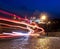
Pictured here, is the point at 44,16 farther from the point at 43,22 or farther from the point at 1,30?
the point at 1,30

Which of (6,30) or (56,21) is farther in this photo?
(56,21)

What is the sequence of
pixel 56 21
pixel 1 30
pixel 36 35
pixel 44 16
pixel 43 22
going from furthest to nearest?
pixel 56 21 → pixel 43 22 → pixel 44 16 → pixel 1 30 → pixel 36 35

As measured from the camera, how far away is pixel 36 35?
39.0 meters

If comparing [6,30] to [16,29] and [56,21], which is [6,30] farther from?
[56,21]

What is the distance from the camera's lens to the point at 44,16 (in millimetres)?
68438

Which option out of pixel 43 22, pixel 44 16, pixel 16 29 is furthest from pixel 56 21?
pixel 16 29

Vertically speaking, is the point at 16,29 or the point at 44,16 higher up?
the point at 44,16

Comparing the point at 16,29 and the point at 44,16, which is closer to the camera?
the point at 16,29

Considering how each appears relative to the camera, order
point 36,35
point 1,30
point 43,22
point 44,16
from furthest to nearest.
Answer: point 43,22
point 44,16
point 1,30
point 36,35

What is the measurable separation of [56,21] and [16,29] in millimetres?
53185

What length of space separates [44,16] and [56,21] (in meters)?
28.0

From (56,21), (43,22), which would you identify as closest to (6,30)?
(43,22)

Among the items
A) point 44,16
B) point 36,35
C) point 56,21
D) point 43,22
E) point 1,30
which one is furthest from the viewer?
point 56,21

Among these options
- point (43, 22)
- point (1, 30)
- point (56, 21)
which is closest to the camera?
point (1, 30)
